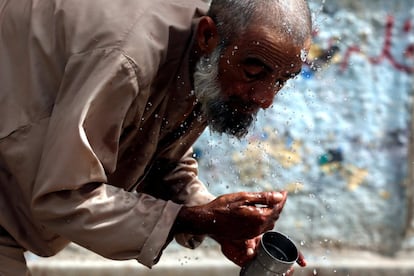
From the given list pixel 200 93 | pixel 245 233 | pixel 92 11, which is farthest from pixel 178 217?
pixel 92 11

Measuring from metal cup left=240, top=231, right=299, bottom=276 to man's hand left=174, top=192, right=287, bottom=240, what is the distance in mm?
145

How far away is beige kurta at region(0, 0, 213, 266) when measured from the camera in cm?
328

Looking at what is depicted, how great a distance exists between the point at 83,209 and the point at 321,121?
358 cm

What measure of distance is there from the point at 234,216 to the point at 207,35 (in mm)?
636

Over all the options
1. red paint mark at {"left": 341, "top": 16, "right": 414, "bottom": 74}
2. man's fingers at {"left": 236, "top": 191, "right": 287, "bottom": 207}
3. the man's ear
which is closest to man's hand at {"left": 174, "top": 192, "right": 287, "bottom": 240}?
man's fingers at {"left": 236, "top": 191, "right": 287, "bottom": 207}

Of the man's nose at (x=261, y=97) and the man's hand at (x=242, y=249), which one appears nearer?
the man's nose at (x=261, y=97)

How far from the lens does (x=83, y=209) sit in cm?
331

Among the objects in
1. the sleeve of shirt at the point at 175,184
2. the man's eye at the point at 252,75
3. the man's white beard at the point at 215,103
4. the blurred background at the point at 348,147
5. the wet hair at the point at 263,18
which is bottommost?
the blurred background at the point at 348,147

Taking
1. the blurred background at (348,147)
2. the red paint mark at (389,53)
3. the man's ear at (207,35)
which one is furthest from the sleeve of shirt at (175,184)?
the red paint mark at (389,53)

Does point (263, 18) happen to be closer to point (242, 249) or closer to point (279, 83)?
point (279, 83)

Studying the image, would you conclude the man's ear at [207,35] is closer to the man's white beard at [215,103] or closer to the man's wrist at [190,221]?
the man's white beard at [215,103]

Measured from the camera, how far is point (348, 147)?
6723 millimetres

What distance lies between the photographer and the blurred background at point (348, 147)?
660 cm

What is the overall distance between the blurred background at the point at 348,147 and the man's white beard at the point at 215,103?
281 centimetres
